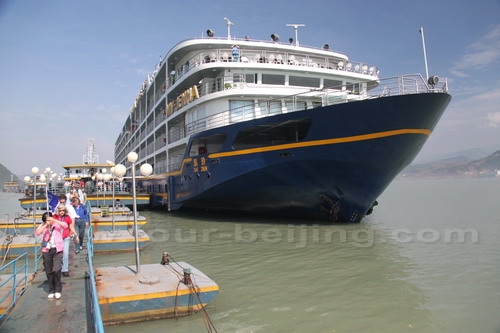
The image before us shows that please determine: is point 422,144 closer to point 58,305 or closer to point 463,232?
point 463,232

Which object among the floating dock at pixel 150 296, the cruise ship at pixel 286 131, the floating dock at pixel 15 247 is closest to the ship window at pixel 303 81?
the cruise ship at pixel 286 131

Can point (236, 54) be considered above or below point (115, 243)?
above

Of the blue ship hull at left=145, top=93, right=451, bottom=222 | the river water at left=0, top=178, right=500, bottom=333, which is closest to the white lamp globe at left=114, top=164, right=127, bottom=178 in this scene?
the river water at left=0, top=178, right=500, bottom=333

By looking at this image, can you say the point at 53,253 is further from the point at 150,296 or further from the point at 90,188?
the point at 90,188

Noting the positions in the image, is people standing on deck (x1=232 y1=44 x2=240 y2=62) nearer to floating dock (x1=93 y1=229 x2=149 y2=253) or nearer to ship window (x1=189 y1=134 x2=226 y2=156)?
ship window (x1=189 y1=134 x2=226 y2=156)

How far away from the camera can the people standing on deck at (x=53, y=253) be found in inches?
217

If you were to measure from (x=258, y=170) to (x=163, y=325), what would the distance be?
8.34 meters


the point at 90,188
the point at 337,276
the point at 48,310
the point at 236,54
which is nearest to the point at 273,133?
the point at 236,54

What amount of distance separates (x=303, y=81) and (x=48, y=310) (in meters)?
15.3

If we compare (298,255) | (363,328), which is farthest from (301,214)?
(363,328)

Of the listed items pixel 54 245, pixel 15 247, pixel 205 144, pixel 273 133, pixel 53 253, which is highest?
pixel 273 133

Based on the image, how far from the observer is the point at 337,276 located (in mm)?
7688

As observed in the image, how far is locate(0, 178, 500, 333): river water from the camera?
5.40m

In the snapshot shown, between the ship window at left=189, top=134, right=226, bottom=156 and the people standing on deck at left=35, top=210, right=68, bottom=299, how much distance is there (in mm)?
10397
